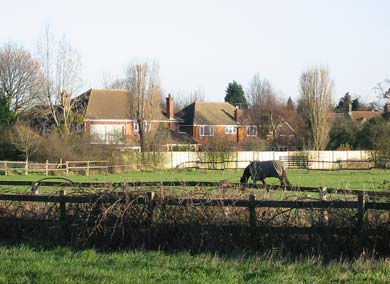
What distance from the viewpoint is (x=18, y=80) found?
6169 centimetres

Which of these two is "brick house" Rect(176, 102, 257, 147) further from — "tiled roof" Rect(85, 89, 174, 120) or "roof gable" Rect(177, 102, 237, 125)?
"tiled roof" Rect(85, 89, 174, 120)

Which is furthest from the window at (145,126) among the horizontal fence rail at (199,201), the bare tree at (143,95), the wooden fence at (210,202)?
the wooden fence at (210,202)

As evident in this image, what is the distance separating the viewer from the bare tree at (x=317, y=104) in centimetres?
7025

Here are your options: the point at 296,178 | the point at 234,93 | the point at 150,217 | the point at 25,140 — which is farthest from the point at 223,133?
the point at 150,217

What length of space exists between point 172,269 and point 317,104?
65.3 m

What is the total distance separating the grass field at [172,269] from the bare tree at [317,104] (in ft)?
204

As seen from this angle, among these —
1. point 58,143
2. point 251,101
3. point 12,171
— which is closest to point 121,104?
point 58,143

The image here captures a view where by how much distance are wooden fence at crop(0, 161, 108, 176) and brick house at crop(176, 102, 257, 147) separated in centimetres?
3094

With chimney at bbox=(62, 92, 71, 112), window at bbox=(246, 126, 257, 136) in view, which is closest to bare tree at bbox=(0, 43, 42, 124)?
chimney at bbox=(62, 92, 71, 112)

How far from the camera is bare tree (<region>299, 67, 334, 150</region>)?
230ft

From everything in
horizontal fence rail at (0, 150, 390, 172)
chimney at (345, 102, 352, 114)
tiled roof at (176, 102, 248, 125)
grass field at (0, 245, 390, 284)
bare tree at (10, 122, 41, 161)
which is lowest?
grass field at (0, 245, 390, 284)

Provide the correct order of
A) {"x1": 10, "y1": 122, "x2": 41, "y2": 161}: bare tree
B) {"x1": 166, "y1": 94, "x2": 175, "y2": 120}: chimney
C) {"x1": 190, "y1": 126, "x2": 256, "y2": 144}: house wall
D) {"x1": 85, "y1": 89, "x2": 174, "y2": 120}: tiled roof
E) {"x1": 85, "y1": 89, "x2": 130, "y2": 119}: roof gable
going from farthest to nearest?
{"x1": 190, "y1": 126, "x2": 256, "y2": 144}: house wall < {"x1": 166, "y1": 94, "x2": 175, "y2": 120}: chimney < {"x1": 85, "y1": 89, "x2": 130, "y2": 119}: roof gable < {"x1": 85, "y1": 89, "x2": 174, "y2": 120}: tiled roof < {"x1": 10, "y1": 122, "x2": 41, "y2": 161}: bare tree

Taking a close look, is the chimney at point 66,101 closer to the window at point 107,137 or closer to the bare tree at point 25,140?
the window at point 107,137

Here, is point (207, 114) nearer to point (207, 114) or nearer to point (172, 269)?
point (207, 114)
